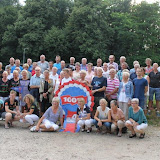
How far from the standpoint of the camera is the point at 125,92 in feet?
22.7

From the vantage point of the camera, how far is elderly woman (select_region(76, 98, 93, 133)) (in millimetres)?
6570

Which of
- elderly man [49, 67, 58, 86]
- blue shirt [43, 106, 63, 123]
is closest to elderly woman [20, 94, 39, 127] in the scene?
blue shirt [43, 106, 63, 123]

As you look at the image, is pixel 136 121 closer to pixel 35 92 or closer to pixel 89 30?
pixel 35 92

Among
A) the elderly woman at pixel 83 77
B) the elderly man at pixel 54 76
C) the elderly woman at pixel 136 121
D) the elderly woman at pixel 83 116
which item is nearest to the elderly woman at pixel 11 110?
the elderly man at pixel 54 76

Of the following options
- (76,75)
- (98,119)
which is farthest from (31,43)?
(98,119)

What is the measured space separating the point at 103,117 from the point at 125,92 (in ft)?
3.51

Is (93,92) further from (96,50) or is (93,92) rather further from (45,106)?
(96,50)

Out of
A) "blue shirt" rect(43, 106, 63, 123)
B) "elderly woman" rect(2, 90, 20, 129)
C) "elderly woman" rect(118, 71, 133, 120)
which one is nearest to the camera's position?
"blue shirt" rect(43, 106, 63, 123)

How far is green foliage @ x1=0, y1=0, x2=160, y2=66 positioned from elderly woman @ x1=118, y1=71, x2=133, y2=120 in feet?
76.4

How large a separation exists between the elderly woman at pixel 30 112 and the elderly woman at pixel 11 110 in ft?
0.81

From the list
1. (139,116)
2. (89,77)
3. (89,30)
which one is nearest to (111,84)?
(89,77)

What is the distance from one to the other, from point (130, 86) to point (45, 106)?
2.95 m

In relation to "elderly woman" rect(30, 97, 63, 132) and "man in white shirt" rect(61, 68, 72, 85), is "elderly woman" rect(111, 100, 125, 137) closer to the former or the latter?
"elderly woman" rect(30, 97, 63, 132)

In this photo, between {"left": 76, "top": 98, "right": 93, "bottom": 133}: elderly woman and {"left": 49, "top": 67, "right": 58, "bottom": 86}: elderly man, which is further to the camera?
{"left": 49, "top": 67, "right": 58, "bottom": 86}: elderly man
